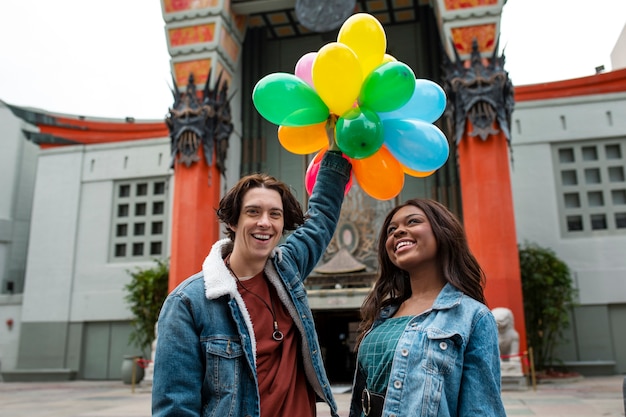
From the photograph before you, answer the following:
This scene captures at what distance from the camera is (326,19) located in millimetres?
13258

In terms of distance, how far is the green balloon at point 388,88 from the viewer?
246cm

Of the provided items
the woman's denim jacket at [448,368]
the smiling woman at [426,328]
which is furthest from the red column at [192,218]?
the woman's denim jacket at [448,368]

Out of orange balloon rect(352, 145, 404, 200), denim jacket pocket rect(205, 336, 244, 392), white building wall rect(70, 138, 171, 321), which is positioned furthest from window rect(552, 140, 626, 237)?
denim jacket pocket rect(205, 336, 244, 392)

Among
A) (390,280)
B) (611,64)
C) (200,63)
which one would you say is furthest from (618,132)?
(390,280)

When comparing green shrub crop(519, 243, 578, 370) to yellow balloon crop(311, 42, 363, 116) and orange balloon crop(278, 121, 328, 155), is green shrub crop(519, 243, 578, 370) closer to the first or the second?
orange balloon crop(278, 121, 328, 155)

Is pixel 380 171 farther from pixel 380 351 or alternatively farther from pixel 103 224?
pixel 103 224

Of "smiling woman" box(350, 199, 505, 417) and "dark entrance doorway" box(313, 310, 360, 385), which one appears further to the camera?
"dark entrance doorway" box(313, 310, 360, 385)

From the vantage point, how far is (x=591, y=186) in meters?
13.7

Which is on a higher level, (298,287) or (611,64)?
(611,64)

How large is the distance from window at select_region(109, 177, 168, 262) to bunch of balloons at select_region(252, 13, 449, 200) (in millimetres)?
13702

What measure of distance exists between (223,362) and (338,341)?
46.6 ft

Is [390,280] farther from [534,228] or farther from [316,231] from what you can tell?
[534,228]

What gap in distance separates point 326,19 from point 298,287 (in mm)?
12243

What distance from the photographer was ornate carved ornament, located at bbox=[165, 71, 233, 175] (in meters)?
13.2
